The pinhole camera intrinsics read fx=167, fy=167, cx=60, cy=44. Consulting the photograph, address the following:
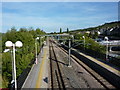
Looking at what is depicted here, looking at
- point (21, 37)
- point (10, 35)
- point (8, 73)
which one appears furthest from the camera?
point (10, 35)

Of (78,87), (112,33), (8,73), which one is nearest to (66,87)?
(78,87)

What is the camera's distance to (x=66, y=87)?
47.1 feet

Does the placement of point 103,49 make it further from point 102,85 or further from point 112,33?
point 112,33

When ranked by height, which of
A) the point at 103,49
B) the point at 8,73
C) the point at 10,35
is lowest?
the point at 8,73

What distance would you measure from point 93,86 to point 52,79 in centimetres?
471

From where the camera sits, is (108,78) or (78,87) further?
(108,78)

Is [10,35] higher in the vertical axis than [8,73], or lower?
higher

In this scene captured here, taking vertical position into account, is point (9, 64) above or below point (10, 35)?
below

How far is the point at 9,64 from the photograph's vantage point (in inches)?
1072

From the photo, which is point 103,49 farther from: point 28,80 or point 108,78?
point 28,80

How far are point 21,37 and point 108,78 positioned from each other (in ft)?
120

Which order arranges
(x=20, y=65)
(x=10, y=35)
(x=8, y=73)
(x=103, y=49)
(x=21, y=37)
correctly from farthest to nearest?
1. (x=10, y=35)
2. (x=21, y=37)
3. (x=103, y=49)
4. (x=20, y=65)
5. (x=8, y=73)

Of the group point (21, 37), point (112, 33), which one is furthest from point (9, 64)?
point (112, 33)

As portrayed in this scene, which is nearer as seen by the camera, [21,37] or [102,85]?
[102,85]
